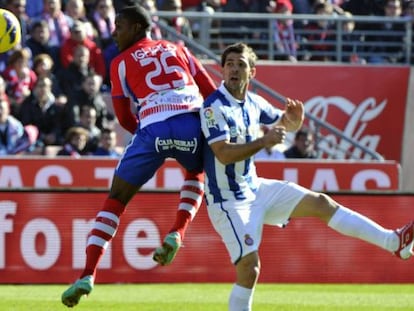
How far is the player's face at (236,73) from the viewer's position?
904cm

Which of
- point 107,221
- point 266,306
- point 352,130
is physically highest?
point 107,221

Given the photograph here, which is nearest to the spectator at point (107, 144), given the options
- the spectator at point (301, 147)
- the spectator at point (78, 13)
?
the spectator at point (78, 13)

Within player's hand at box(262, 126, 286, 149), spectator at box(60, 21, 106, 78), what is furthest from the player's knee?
spectator at box(60, 21, 106, 78)

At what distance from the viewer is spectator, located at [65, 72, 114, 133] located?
17.0 metres

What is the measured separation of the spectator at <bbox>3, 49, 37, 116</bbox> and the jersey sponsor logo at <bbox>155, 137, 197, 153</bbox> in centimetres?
736

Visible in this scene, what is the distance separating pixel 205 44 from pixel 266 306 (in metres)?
8.67

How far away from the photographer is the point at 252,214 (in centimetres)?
905

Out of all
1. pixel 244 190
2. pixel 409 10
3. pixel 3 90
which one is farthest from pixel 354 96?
pixel 244 190

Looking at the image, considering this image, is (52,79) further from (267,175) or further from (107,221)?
(107,221)

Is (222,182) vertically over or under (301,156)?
over

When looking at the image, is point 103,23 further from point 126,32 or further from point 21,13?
point 126,32

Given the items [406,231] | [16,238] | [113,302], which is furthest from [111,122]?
[406,231]

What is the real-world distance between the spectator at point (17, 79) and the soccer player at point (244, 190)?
7895 millimetres

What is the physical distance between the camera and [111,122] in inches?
701
